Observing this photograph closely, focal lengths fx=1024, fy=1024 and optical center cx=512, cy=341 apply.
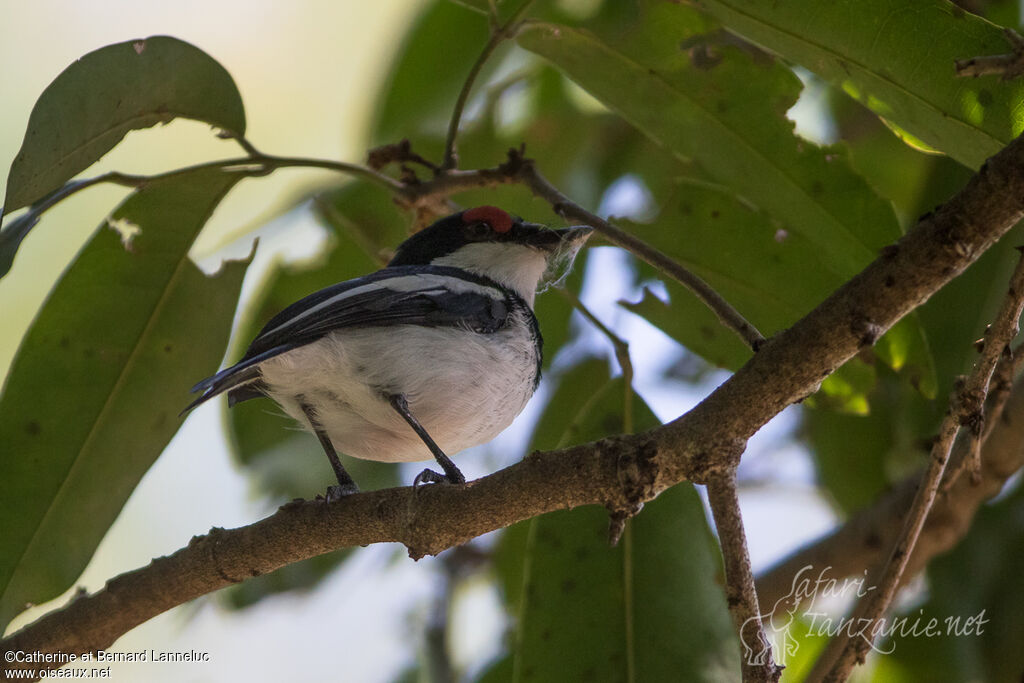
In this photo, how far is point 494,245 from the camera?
3332 millimetres

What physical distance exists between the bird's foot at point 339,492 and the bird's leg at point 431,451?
184mm

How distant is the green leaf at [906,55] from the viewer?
2209 mm

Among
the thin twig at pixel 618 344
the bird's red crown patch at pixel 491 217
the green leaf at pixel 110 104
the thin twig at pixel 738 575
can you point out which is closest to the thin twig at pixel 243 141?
the green leaf at pixel 110 104

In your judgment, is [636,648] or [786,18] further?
[636,648]

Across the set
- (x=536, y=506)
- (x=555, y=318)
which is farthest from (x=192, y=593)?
(x=555, y=318)

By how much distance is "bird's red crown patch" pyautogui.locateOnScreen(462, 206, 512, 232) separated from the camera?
3283mm

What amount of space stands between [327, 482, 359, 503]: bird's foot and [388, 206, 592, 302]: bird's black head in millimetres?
991

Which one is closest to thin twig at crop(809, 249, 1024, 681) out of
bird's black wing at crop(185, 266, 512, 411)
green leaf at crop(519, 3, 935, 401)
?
green leaf at crop(519, 3, 935, 401)

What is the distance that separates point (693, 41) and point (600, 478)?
1.49 meters

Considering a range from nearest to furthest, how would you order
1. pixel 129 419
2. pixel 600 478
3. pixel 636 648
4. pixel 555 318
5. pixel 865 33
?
pixel 600 478, pixel 865 33, pixel 636 648, pixel 129 419, pixel 555 318

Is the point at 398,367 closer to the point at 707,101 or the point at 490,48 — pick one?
the point at 490,48

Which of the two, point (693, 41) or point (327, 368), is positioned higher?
point (693, 41)

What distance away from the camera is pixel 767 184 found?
2857mm

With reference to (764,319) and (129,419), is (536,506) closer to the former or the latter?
(764,319)
